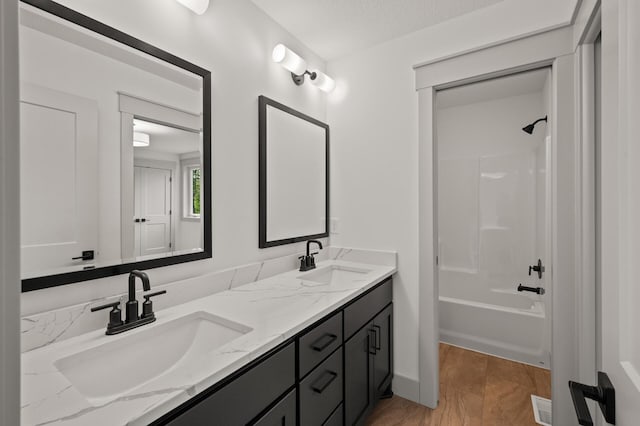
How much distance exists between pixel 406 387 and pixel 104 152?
2113 mm

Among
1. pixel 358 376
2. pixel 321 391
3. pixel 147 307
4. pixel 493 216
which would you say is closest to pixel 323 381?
pixel 321 391

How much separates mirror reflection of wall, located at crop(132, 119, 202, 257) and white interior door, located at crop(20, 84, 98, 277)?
0.15 metres

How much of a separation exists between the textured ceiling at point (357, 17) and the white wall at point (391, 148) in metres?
0.07

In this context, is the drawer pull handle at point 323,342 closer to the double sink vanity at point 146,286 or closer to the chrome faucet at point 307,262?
the double sink vanity at point 146,286

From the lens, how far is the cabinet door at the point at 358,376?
Result: 1.47 metres

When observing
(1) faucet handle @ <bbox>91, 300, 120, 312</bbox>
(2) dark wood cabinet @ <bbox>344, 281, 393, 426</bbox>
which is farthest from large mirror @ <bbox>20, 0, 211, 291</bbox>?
(2) dark wood cabinet @ <bbox>344, 281, 393, 426</bbox>

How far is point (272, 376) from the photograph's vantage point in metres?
1.00

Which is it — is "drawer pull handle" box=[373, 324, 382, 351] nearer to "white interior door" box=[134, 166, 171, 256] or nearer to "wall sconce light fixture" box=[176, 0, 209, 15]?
"white interior door" box=[134, 166, 171, 256]

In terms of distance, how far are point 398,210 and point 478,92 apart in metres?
1.63

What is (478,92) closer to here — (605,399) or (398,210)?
(398,210)

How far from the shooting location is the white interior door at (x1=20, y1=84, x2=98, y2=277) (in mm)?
910

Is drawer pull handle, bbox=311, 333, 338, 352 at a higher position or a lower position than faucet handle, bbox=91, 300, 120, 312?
lower

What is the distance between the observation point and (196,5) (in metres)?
1.31

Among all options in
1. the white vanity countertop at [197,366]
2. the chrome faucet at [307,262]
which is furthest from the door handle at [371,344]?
the chrome faucet at [307,262]
